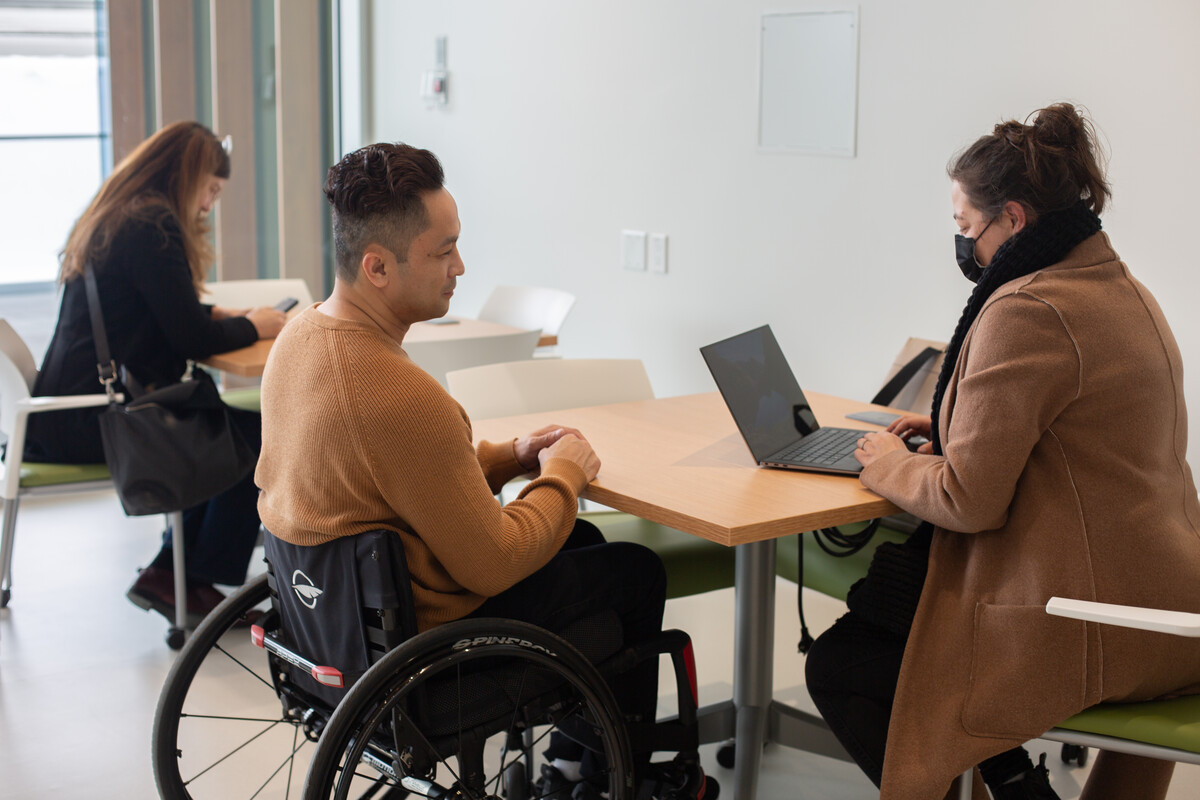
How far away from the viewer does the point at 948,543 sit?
175 centimetres

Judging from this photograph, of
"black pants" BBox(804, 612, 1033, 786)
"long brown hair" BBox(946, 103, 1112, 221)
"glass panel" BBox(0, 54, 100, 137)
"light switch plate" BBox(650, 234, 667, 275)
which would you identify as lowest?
"black pants" BBox(804, 612, 1033, 786)

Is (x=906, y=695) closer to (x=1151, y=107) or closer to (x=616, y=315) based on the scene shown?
(x=1151, y=107)

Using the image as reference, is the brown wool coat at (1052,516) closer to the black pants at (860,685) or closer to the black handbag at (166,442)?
the black pants at (860,685)

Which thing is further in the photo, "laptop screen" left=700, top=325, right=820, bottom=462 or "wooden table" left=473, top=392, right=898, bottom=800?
"laptop screen" left=700, top=325, right=820, bottom=462

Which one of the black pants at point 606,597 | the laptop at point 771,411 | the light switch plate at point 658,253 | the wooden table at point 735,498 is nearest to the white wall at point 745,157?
the light switch plate at point 658,253

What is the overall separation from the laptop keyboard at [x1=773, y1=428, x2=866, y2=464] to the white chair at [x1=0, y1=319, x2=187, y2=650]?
67.6 inches

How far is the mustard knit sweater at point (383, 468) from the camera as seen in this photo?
153 cm

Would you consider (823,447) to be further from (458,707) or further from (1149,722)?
(458,707)

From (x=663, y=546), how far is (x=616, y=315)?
2219 millimetres

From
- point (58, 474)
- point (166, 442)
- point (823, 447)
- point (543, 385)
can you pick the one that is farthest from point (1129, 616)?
point (58, 474)

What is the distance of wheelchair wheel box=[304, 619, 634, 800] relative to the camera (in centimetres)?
147

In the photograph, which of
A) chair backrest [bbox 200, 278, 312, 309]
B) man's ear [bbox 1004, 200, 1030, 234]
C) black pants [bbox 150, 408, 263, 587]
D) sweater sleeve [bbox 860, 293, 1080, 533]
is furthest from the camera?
chair backrest [bbox 200, 278, 312, 309]

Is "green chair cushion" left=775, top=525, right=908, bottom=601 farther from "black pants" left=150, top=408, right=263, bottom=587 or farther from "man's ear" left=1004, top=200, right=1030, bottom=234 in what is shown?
"black pants" left=150, top=408, right=263, bottom=587

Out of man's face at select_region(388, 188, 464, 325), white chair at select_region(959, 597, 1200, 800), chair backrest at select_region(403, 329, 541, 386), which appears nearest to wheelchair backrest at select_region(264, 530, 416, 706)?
man's face at select_region(388, 188, 464, 325)
